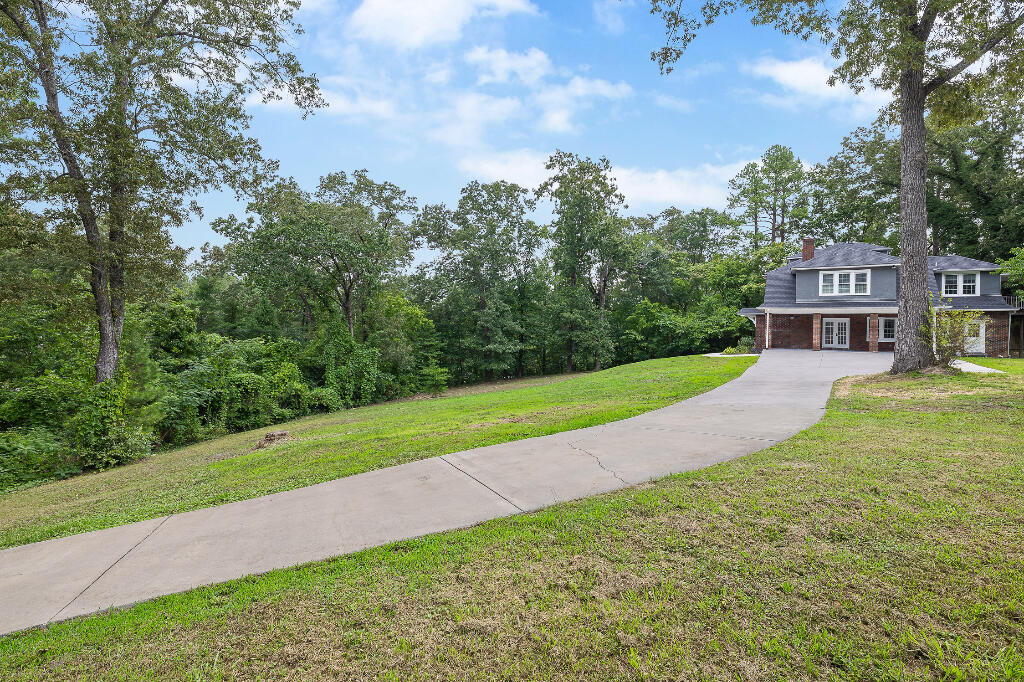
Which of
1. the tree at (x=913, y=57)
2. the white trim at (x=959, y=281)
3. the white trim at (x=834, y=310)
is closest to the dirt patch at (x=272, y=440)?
the tree at (x=913, y=57)

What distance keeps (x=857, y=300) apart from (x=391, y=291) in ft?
80.6

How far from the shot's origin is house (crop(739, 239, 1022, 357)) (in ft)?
71.3

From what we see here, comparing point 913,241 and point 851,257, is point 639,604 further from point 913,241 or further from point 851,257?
point 851,257

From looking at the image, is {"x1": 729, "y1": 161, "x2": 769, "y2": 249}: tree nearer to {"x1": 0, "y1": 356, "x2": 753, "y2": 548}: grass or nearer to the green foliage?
the green foliage

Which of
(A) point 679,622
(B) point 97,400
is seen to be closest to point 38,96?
(B) point 97,400

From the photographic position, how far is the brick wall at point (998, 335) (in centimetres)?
2189

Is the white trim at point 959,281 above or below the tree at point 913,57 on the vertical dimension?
below

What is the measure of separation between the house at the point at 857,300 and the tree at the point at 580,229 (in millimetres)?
9918

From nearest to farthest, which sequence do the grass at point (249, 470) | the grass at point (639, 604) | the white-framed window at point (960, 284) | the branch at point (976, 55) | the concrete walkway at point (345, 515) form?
the grass at point (639, 604) → the concrete walkway at point (345, 515) → the grass at point (249, 470) → the branch at point (976, 55) → the white-framed window at point (960, 284)

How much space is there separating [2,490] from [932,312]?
19032mm

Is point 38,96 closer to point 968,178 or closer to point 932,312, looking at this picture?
point 932,312

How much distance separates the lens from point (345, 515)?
376 cm

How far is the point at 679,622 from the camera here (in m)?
2.17

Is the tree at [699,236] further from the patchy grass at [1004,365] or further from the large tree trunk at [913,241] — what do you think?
the large tree trunk at [913,241]
